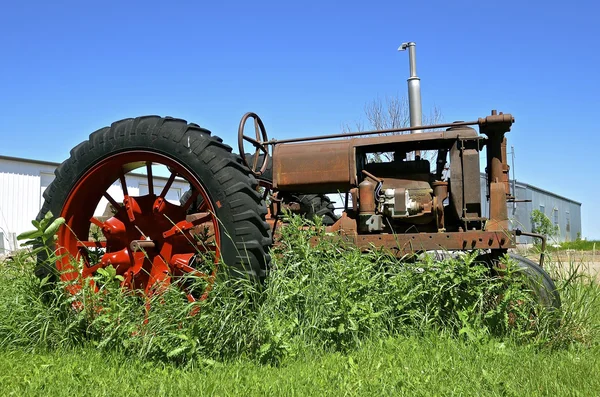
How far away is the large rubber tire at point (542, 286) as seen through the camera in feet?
12.9

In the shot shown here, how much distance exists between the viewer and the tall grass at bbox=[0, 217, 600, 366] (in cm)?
347

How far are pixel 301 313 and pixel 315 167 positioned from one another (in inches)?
76.4

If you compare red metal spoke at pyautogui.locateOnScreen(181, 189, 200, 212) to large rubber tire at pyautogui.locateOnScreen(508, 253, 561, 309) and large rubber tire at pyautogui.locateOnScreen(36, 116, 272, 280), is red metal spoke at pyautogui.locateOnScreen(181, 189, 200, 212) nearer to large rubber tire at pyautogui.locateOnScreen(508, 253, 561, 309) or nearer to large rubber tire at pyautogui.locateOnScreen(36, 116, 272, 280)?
large rubber tire at pyautogui.locateOnScreen(36, 116, 272, 280)

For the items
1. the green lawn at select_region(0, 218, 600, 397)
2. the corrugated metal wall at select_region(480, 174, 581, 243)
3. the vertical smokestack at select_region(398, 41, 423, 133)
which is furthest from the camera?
the corrugated metal wall at select_region(480, 174, 581, 243)

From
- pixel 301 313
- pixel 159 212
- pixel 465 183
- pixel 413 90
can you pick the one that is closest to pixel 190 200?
pixel 159 212

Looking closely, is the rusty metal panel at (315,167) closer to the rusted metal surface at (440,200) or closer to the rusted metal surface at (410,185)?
the rusted metal surface at (410,185)

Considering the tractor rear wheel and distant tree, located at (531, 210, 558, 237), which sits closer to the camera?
the tractor rear wheel

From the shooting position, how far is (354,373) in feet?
10.0

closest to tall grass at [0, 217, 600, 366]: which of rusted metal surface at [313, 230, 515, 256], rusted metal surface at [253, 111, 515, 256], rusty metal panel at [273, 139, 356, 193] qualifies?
rusted metal surface at [313, 230, 515, 256]

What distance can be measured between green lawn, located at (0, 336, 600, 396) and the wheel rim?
821mm

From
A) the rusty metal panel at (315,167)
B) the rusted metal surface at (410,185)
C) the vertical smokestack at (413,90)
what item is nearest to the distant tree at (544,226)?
the rusted metal surface at (410,185)

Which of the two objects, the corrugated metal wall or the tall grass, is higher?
the corrugated metal wall

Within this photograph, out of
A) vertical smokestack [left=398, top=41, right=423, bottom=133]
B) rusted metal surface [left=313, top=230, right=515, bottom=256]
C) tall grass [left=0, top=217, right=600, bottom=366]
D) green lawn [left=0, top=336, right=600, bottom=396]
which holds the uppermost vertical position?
vertical smokestack [left=398, top=41, right=423, bottom=133]

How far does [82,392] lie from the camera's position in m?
2.92
